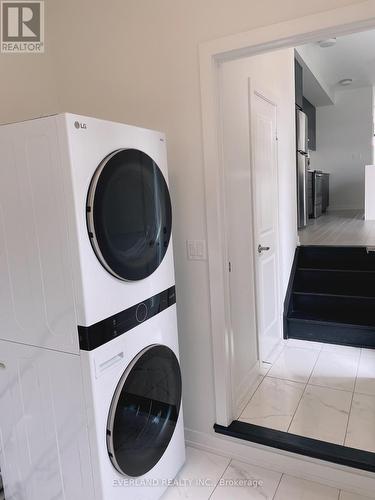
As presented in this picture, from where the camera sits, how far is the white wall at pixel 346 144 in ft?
27.0

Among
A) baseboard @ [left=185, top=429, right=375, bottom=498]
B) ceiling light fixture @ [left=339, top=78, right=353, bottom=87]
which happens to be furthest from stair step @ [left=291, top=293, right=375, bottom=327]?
ceiling light fixture @ [left=339, top=78, right=353, bottom=87]

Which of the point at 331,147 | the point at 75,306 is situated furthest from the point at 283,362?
the point at 331,147

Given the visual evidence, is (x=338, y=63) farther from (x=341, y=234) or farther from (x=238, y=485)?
(x=238, y=485)

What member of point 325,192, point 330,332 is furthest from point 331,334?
point 325,192

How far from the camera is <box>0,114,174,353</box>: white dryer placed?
1290 mm

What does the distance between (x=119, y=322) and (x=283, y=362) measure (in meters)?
1.95

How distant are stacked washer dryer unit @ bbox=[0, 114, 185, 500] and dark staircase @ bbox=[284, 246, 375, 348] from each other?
6.63ft

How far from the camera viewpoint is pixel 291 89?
139 inches

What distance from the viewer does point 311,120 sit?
26.2 ft

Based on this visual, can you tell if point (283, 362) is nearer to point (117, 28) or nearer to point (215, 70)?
point (215, 70)

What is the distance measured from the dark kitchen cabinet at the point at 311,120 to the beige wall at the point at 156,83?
21.3 feet

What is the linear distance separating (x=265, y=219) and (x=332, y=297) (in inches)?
44.3

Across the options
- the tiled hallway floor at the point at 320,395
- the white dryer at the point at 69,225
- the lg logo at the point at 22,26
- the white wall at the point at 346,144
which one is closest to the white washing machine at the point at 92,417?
the white dryer at the point at 69,225

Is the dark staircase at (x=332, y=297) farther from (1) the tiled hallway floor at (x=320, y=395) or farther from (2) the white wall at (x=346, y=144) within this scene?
(2) the white wall at (x=346, y=144)
